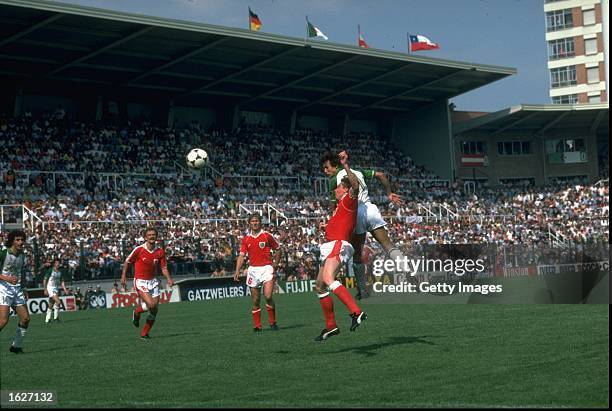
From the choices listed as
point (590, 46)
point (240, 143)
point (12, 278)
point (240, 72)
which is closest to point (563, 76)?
point (590, 46)

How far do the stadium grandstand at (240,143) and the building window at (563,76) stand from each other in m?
21.4

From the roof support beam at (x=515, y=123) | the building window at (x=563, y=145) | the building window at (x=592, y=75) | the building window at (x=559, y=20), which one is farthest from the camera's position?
the building window at (x=559, y=20)

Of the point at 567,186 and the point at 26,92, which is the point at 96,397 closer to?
the point at 26,92

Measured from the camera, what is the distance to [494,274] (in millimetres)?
27469

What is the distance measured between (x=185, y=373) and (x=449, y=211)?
141 feet

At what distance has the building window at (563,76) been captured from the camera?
89000 mm

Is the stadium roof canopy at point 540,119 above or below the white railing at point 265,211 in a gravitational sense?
above

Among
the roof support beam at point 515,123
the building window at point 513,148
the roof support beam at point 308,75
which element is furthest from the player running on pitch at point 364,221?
the building window at point 513,148

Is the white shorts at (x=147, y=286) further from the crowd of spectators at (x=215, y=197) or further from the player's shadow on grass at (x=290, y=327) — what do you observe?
the crowd of spectators at (x=215, y=197)

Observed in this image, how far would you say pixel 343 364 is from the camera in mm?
11102

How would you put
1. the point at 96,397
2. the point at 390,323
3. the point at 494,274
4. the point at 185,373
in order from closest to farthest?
the point at 96,397, the point at 185,373, the point at 390,323, the point at 494,274

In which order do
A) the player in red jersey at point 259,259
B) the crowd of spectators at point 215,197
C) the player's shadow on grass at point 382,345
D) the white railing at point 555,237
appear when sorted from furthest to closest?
the white railing at point 555,237 < the crowd of spectators at point 215,197 < the player in red jersey at point 259,259 < the player's shadow on grass at point 382,345

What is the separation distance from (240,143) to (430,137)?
53.1ft

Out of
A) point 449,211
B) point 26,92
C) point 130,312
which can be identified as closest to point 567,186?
point 449,211
